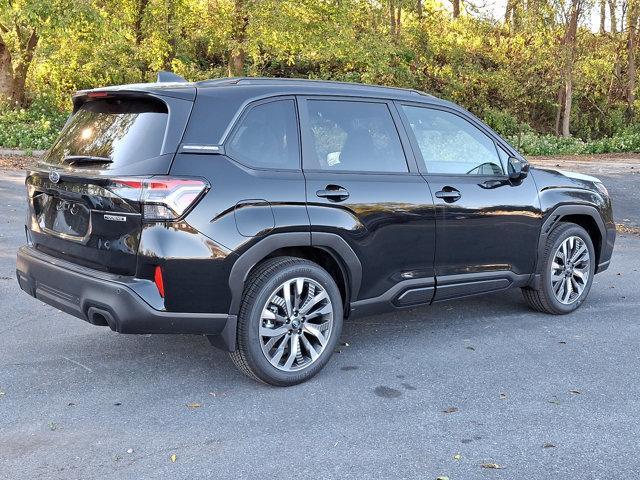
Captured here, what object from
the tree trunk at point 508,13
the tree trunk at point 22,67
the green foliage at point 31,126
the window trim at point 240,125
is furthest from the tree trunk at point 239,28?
the window trim at point 240,125

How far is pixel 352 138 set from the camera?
4914 mm

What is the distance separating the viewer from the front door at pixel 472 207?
206 inches

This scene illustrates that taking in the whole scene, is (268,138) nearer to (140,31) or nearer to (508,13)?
(140,31)

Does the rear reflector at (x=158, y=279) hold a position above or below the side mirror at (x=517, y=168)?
below

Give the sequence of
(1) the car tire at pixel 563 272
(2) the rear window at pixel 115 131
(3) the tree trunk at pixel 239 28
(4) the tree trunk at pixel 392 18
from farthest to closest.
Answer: (4) the tree trunk at pixel 392 18
(3) the tree trunk at pixel 239 28
(1) the car tire at pixel 563 272
(2) the rear window at pixel 115 131

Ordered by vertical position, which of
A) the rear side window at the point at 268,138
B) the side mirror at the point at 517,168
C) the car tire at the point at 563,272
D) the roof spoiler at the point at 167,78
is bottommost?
the car tire at the point at 563,272

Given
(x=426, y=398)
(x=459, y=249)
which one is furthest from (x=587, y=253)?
(x=426, y=398)

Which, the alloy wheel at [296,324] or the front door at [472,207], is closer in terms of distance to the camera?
the alloy wheel at [296,324]

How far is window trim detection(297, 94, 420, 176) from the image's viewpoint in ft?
15.1

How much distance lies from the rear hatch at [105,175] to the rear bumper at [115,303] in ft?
0.29

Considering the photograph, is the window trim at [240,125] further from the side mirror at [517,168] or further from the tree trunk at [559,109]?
the tree trunk at [559,109]

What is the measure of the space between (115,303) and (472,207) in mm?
2623

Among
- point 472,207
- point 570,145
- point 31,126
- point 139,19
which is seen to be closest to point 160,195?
point 472,207

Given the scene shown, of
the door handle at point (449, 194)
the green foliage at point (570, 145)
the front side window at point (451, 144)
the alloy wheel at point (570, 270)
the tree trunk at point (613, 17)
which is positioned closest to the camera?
the door handle at point (449, 194)
